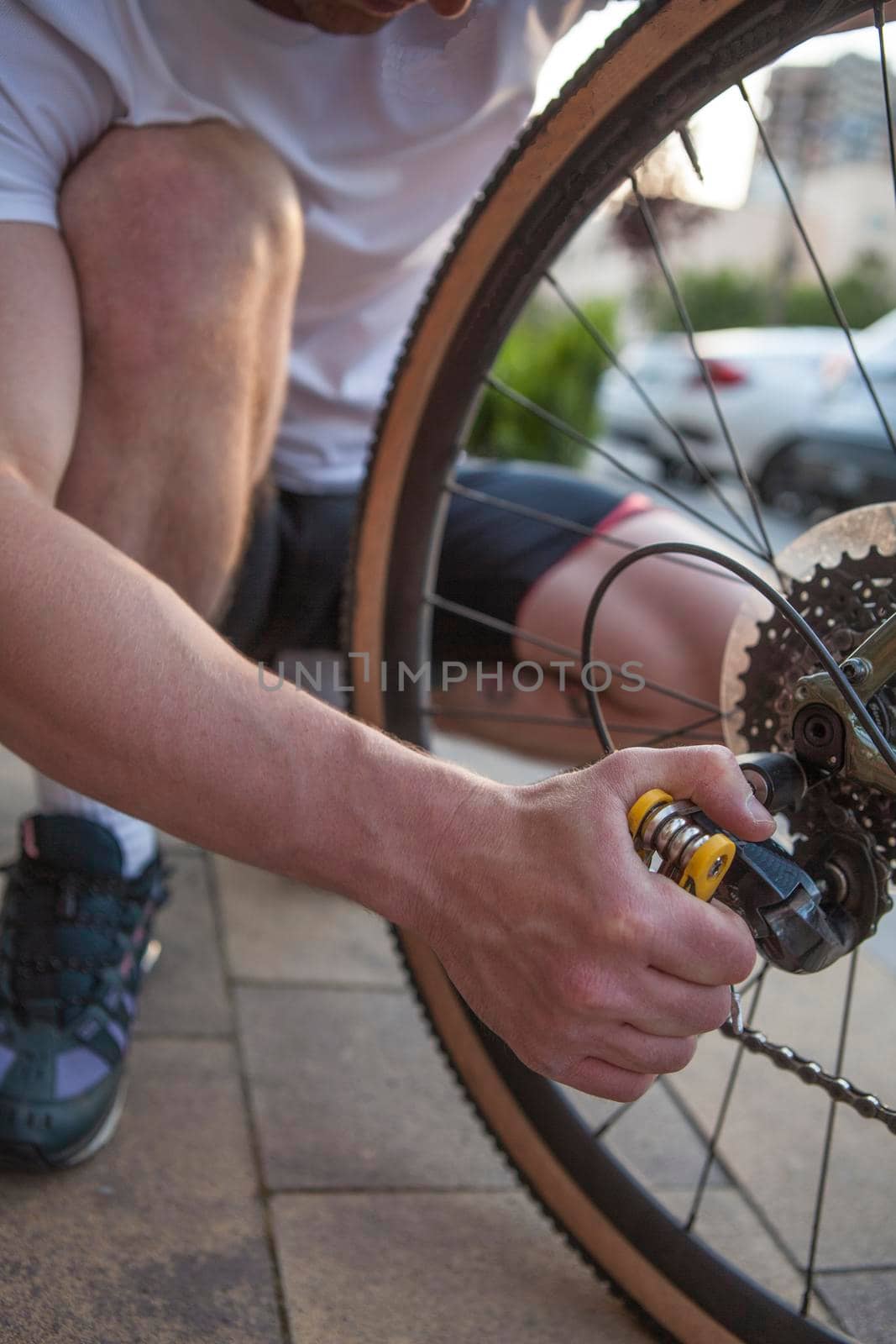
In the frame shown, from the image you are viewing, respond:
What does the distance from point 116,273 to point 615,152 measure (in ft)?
1.26

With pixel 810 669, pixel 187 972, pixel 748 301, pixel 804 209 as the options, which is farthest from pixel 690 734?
pixel 804 209

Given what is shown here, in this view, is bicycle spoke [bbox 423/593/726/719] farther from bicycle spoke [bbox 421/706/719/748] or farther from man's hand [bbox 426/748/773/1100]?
man's hand [bbox 426/748/773/1100]

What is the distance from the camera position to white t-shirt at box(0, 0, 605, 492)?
925 millimetres

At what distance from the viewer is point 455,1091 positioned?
47.6 inches

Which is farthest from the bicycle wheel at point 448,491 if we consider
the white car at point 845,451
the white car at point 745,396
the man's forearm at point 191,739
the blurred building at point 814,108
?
the blurred building at point 814,108

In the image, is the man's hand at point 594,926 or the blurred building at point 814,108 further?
the blurred building at point 814,108

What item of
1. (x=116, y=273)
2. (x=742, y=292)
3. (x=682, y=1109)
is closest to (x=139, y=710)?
(x=116, y=273)

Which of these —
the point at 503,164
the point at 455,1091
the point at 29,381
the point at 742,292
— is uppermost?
the point at 503,164

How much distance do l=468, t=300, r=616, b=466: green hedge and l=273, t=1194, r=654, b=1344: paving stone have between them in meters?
4.01

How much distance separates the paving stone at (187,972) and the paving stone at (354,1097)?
33 mm

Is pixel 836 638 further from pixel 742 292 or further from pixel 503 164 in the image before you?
pixel 742 292

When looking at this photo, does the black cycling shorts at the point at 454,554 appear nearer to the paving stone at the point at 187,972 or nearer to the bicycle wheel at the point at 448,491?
the bicycle wheel at the point at 448,491

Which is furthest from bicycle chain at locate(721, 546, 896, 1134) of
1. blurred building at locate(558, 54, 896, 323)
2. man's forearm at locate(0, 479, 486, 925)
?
blurred building at locate(558, 54, 896, 323)

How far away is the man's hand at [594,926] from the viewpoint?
632 mm
